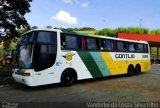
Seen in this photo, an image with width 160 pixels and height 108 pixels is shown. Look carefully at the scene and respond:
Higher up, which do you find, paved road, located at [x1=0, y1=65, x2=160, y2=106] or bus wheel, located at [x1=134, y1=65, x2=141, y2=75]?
bus wheel, located at [x1=134, y1=65, x2=141, y2=75]

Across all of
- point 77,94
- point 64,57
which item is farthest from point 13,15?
point 77,94

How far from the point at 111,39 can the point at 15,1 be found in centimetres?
914

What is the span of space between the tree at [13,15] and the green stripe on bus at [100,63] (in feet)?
30.8

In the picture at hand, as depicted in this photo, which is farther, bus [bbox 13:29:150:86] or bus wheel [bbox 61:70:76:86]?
bus wheel [bbox 61:70:76:86]

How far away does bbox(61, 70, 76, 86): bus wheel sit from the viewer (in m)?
14.9

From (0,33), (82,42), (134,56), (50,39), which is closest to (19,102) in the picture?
(50,39)

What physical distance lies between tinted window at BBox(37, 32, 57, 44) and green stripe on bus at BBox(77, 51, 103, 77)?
6.85 ft

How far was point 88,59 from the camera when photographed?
16.5m

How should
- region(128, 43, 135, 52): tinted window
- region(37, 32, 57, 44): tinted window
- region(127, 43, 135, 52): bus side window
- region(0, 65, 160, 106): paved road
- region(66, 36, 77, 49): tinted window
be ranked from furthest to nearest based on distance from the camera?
1. region(128, 43, 135, 52): tinted window
2. region(127, 43, 135, 52): bus side window
3. region(66, 36, 77, 49): tinted window
4. region(37, 32, 57, 44): tinted window
5. region(0, 65, 160, 106): paved road

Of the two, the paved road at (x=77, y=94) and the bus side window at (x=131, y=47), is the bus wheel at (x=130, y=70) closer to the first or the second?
the bus side window at (x=131, y=47)

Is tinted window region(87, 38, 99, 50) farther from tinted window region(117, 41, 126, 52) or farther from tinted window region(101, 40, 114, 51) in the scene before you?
tinted window region(117, 41, 126, 52)

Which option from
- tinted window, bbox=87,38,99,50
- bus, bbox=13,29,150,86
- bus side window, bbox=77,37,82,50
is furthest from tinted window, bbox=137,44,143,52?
bus side window, bbox=77,37,82,50

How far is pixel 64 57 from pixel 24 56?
214 centimetres

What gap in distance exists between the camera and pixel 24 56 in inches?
546
